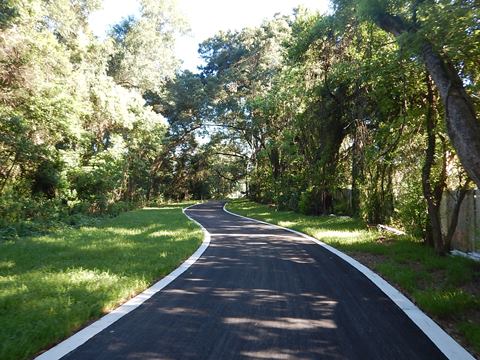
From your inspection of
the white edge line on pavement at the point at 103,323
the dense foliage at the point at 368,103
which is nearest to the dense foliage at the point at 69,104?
the dense foliage at the point at 368,103

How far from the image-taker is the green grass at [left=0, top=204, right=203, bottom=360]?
4871 millimetres

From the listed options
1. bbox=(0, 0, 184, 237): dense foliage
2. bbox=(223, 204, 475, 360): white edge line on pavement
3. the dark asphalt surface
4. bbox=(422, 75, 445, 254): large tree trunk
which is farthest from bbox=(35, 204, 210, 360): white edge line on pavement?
bbox=(0, 0, 184, 237): dense foliage

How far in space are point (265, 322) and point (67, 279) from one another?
3.75 meters

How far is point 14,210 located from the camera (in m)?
19.1

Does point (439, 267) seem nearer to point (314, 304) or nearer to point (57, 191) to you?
point (314, 304)

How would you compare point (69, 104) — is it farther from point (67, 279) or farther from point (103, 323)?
point (103, 323)

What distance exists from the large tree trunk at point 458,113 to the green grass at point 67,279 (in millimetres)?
5345

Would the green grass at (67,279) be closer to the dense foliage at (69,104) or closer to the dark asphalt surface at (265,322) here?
the dark asphalt surface at (265,322)

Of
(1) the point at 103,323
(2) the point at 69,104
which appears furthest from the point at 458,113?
(2) the point at 69,104

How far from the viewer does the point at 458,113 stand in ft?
23.0

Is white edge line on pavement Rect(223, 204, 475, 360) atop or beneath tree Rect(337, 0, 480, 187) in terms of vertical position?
beneath

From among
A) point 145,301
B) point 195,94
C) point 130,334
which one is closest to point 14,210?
point 145,301

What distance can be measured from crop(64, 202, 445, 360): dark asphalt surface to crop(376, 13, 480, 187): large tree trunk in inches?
93.6

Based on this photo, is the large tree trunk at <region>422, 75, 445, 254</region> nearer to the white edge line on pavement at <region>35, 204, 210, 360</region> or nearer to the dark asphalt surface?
the dark asphalt surface
